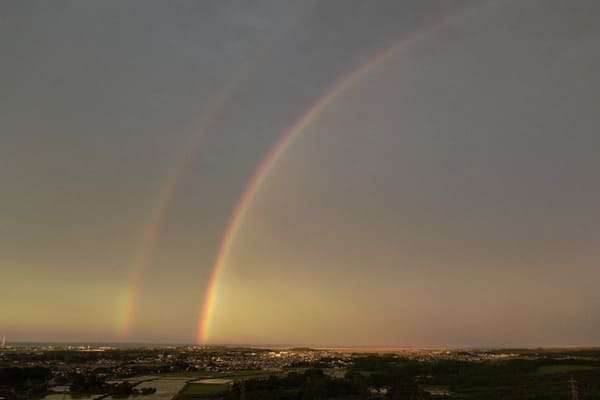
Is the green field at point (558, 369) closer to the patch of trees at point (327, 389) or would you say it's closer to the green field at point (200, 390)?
the patch of trees at point (327, 389)

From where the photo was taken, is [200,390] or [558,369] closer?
[200,390]

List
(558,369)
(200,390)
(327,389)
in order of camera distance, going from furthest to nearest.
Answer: (558,369) → (200,390) → (327,389)

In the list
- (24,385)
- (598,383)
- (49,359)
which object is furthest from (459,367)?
(49,359)

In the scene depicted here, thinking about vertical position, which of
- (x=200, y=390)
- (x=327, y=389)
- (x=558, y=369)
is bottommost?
(x=200, y=390)

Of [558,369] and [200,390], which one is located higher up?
[558,369]

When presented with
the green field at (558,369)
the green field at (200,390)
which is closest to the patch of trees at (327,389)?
the green field at (200,390)

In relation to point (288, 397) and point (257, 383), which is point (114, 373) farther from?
point (288, 397)

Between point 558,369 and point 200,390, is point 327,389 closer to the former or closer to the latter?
point 200,390

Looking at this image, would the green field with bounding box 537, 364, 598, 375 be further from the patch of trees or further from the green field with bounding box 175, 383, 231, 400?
the green field with bounding box 175, 383, 231, 400

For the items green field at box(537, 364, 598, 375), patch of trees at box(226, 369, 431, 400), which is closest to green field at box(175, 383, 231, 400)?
patch of trees at box(226, 369, 431, 400)

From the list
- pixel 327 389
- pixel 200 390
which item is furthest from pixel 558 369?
pixel 200 390

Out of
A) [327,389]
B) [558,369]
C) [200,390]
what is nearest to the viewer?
[327,389]
